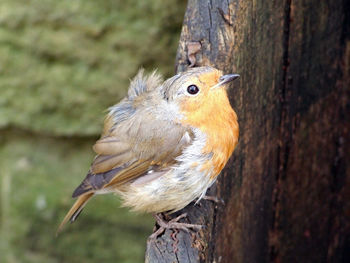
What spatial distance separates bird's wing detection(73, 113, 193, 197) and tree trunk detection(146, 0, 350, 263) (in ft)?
0.70

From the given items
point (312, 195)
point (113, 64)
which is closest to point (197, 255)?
point (312, 195)

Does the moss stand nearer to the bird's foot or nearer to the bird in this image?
the bird

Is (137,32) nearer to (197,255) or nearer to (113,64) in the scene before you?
(113,64)

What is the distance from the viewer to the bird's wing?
2.43 m

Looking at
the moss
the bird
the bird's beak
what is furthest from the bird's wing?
the moss

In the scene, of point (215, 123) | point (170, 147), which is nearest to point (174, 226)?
point (170, 147)

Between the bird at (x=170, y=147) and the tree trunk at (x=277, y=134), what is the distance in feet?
0.23

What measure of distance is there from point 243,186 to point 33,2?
128 centimetres

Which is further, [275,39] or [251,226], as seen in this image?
[251,226]

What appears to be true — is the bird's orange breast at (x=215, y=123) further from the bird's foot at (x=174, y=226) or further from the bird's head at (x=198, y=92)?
the bird's foot at (x=174, y=226)

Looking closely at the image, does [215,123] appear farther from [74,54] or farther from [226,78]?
[74,54]

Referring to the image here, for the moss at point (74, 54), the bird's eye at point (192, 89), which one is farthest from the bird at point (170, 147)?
the moss at point (74, 54)

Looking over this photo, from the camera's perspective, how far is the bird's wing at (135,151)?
243cm

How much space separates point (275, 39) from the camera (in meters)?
2.43
